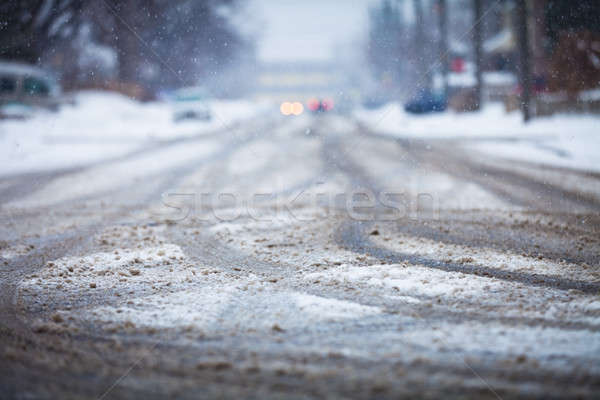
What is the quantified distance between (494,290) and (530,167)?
7538mm

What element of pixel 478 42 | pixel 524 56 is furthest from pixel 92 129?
pixel 524 56

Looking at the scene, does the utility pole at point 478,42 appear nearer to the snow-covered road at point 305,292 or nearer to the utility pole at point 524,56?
the utility pole at point 524,56

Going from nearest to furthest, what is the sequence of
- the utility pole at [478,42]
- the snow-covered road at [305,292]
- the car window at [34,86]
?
the snow-covered road at [305,292] < the car window at [34,86] < the utility pole at [478,42]

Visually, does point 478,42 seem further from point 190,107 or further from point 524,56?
point 190,107

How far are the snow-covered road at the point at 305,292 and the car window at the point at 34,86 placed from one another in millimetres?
11510

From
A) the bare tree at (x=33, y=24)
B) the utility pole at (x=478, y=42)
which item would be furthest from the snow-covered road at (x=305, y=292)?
the utility pole at (x=478, y=42)

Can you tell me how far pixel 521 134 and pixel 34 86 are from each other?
1686 centimetres

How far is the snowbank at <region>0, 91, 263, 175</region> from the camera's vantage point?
1277 centimetres

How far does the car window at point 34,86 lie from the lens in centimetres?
1861

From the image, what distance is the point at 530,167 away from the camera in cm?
1053

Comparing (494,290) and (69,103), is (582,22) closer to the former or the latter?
(494,290)

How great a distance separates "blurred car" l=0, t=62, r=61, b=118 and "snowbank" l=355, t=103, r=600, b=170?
11.0m

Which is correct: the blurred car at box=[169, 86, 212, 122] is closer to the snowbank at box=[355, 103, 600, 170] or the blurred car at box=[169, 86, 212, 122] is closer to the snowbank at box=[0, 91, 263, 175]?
the snowbank at box=[0, 91, 263, 175]

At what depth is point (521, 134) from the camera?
57.2 ft
